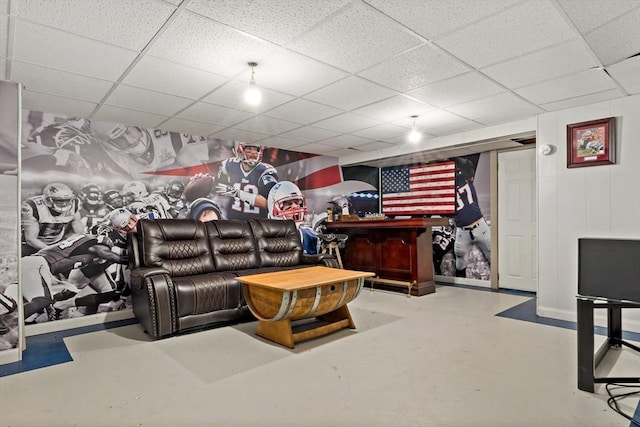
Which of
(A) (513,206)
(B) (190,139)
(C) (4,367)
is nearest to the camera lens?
(C) (4,367)

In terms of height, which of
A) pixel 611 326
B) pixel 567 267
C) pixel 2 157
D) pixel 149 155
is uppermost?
pixel 149 155

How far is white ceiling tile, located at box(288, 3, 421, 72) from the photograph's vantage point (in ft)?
7.49

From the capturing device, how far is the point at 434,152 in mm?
6051

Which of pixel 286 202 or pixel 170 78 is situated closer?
pixel 170 78

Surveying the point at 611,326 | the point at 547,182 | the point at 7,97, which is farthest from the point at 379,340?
the point at 7,97

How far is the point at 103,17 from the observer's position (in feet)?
7.36

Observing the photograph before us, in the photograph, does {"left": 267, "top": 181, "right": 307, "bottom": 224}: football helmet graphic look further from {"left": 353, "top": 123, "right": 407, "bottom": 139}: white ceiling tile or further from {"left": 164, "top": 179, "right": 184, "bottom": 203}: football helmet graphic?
{"left": 353, "top": 123, "right": 407, "bottom": 139}: white ceiling tile

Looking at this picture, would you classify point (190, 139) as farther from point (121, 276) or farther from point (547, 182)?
point (547, 182)

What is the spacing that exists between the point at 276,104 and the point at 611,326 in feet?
12.8

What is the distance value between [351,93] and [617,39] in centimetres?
210

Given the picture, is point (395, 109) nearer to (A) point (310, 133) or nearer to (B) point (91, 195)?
(A) point (310, 133)

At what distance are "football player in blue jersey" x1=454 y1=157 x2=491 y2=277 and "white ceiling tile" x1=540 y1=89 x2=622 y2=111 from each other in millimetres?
2308

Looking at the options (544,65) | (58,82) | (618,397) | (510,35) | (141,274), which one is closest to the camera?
(618,397)

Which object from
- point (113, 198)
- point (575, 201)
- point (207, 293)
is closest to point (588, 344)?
point (575, 201)
